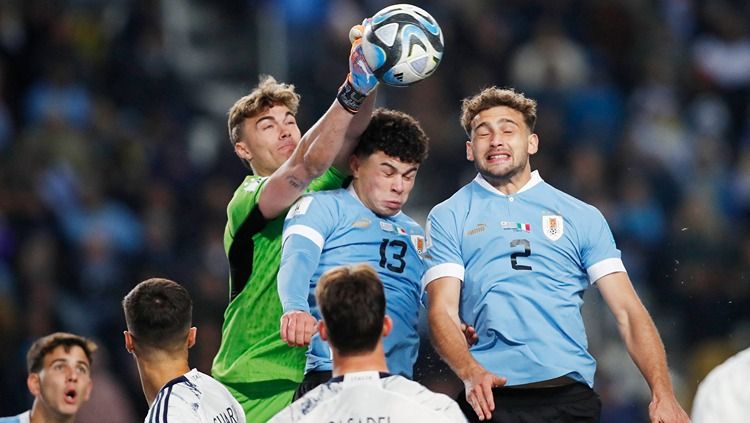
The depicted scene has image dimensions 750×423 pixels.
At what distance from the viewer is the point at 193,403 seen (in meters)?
5.69

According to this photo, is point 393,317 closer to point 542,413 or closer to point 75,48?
point 542,413

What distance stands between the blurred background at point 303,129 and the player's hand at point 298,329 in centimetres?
534

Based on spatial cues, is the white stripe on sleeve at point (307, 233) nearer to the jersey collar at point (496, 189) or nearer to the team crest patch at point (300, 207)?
the team crest patch at point (300, 207)

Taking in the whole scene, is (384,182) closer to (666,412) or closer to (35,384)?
(666,412)

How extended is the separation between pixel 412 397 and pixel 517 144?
1.97 meters

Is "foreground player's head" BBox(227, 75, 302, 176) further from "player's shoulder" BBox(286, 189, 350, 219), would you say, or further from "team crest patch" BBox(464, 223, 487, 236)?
"team crest patch" BBox(464, 223, 487, 236)

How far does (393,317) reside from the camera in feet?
20.9

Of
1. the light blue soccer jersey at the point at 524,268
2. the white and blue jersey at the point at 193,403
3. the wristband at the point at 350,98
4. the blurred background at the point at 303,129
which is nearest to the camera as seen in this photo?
the white and blue jersey at the point at 193,403

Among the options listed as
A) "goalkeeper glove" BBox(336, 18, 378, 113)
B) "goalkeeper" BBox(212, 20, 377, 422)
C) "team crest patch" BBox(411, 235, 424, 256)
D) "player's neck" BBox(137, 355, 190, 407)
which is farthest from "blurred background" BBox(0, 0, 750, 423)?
"player's neck" BBox(137, 355, 190, 407)

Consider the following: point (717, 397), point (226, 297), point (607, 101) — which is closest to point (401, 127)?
point (717, 397)

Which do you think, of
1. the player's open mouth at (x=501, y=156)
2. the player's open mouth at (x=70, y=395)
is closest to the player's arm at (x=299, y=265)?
the player's open mouth at (x=501, y=156)

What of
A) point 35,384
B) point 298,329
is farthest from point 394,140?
point 35,384

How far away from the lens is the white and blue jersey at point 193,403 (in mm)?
5594

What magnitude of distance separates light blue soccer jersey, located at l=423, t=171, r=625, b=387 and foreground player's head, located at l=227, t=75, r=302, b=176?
1.16 metres
